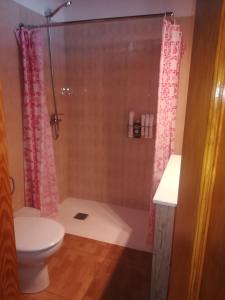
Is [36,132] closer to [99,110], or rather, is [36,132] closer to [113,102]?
[99,110]

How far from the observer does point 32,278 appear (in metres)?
1.65

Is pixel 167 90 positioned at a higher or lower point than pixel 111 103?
higher

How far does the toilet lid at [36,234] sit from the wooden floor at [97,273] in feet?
1.43

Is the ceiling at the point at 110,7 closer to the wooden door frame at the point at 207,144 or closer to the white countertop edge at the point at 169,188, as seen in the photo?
the white countertop edge at the point at 169,188

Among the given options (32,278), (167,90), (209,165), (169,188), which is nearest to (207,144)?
(209,165)

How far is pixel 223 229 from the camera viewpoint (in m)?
0.48

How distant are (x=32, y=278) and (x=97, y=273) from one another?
0.51m

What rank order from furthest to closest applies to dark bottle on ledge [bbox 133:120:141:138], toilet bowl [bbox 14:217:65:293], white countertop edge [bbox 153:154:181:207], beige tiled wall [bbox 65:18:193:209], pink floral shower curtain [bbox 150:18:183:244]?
dark bottle on ledge [bbox 133:120:141:138] < beige tiled wall [bbox 65:18:193:209] < pink floral shower curtain [bbox 150:18:183:244] < toilet bowl [bbox 14:217:65:293] < white countertop edge [bbox 153:154:181:207]

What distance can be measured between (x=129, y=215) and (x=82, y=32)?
2288 mm

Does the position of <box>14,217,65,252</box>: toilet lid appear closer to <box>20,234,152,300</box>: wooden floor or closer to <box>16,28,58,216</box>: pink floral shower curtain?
<box>20,234,152,300</box>: wooden floor

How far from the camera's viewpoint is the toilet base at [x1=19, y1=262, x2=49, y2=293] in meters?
1.63

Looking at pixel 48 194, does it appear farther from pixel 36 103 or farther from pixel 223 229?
pixel 223 229

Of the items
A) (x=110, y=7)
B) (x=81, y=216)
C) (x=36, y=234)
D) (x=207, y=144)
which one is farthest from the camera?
(x=81, y=216)

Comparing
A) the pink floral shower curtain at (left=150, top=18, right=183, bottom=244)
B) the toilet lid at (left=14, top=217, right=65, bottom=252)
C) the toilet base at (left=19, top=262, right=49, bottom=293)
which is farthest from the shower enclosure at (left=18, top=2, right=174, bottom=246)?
the toilet base at (left=19, top=262, right=49, bottom=293)
